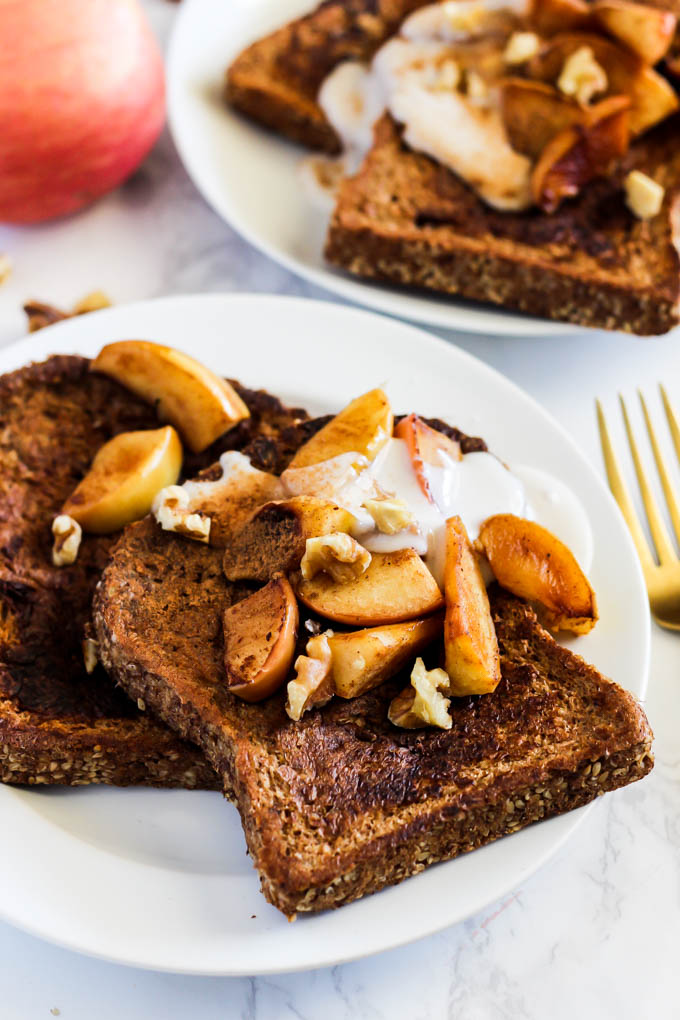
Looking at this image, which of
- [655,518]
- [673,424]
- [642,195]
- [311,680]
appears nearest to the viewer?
[311,680]

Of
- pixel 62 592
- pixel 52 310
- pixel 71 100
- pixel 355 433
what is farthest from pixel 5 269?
pixel 355 433

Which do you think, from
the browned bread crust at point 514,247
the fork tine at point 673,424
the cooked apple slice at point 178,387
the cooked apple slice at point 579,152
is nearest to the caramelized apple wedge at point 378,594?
the cooked apple slice at point 178,387

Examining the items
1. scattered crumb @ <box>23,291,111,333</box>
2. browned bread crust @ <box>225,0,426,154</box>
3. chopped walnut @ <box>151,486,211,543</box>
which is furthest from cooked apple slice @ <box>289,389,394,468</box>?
browned bread crust @ <box>225,0,426,154</box>

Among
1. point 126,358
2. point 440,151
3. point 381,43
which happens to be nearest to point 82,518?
point 126,358

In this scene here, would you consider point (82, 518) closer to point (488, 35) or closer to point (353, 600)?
point (353, 600)

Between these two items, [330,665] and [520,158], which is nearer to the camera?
[330,665]

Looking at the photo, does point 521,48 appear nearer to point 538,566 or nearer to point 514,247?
point 514,247
